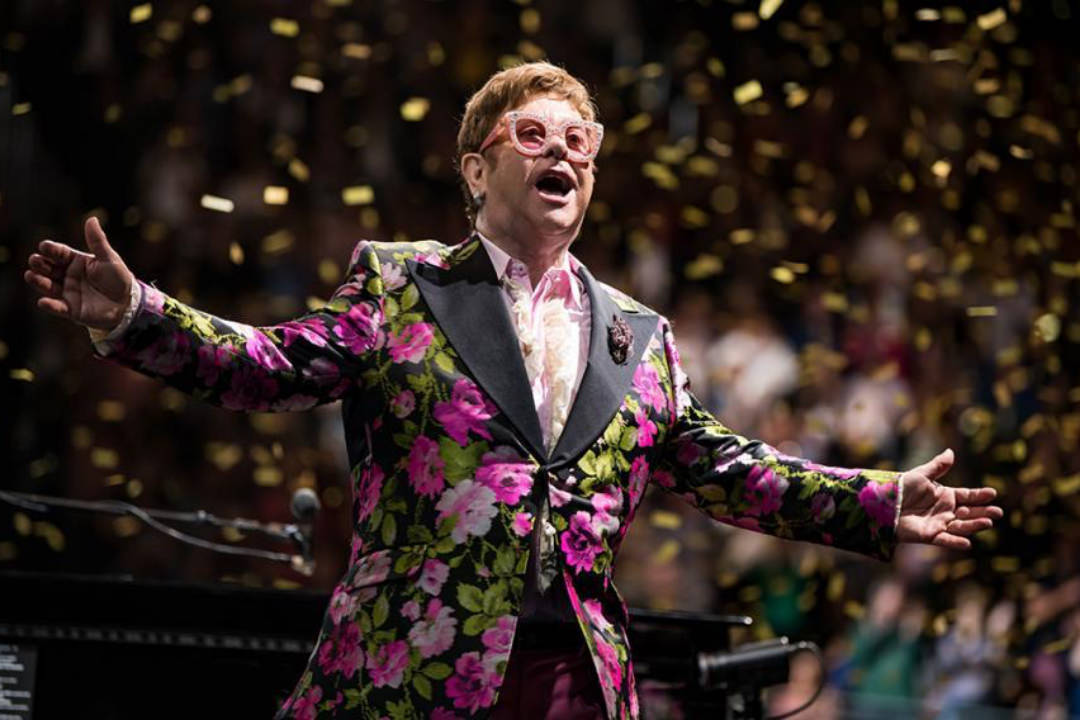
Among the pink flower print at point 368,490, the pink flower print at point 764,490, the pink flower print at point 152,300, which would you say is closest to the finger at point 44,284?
the pink flower print at point 152,300

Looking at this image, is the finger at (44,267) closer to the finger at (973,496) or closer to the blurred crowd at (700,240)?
the finger at (973,496)

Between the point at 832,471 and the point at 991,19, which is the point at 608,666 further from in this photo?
the point at 991,19

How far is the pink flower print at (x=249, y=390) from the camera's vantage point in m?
2.07

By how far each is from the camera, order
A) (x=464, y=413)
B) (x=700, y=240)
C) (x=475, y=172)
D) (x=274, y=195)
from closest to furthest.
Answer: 1. (x=464, y=413)
2. (x=475, y=172)
3. (x=274, y=195)
4. (x=700, y=240)

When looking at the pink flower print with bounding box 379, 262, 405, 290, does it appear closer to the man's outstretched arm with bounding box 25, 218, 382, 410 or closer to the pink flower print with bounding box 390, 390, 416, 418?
the man's outstretched arm with bounding box 25, 218, 382, 410

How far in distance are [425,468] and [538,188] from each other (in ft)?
1.63

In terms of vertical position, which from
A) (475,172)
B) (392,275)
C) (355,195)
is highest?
(475,172)

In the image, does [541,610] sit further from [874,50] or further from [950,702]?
[874,50]

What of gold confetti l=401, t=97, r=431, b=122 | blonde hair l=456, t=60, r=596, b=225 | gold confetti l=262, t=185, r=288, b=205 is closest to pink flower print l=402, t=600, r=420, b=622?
blonde hair l=456, t=60, r=596, b=225

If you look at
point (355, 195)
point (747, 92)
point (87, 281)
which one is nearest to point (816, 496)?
point (87, 281)

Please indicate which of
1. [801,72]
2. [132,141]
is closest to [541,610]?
[132,141]

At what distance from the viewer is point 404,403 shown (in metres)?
2.16

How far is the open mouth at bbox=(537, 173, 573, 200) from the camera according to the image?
237 cm

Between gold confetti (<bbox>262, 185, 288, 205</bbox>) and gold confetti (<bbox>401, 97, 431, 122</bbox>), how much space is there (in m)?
0.64
